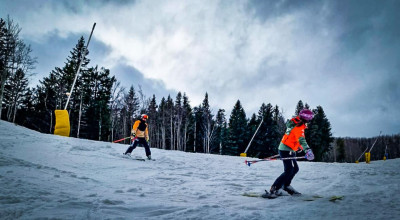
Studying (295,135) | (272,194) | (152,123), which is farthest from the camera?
(152,123)

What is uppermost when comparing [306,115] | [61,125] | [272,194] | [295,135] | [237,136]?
[237,136]

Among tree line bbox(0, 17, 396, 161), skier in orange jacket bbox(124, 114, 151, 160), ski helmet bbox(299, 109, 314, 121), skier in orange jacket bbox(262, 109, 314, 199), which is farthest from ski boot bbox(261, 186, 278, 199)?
tree line bbox(0, 17, 396, 161)

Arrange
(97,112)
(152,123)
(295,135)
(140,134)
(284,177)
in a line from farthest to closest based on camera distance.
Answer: (152,123)
(97,112)
(140,134)
(295,135)
(284,177)

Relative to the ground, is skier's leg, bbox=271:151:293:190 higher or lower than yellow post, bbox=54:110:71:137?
lower

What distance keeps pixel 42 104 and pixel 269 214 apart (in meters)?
44.0

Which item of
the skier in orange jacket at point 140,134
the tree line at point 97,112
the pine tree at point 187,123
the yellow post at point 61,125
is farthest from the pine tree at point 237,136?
the skier in orange jacket at point 140,134

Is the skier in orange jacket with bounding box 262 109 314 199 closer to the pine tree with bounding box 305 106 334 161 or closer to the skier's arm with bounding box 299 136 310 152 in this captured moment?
the skier's arm with bounding box 299 136 310 152

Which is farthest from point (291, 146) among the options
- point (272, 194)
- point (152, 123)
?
point (152, 123)

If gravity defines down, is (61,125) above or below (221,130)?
below

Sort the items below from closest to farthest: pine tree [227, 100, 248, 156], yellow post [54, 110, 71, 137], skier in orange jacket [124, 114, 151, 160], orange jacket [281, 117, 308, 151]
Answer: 1. orange jacket [281, 117, 308, 151]
2. skier in orange jacket [124, 114, 151, 160]
3. yellow post [54, 110, 71, 137]
4. pine tree [227, 100, 248, 156]

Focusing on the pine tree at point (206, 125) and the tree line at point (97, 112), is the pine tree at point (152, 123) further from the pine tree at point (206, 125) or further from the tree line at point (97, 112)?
the pine tree at point (206, 125)

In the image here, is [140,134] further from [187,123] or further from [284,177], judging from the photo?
[187,123]

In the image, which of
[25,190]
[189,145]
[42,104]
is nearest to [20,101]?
[42,104]

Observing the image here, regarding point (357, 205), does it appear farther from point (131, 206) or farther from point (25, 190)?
point (25, 190)
